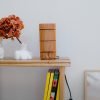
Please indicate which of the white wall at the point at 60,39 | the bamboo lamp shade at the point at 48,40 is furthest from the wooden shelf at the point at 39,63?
the white wall at the point at 60,39

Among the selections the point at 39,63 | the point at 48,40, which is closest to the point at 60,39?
the point at 48,40

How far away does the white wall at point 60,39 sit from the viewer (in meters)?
1.67

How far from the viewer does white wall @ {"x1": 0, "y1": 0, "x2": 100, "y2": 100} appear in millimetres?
1669

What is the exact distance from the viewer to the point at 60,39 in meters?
1.69

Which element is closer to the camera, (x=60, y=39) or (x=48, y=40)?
(x=48, y=40)

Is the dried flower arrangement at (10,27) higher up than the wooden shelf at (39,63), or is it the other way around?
the dried flower arrangement at (10,27)

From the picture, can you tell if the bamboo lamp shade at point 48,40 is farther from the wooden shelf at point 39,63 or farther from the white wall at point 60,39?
the white wall at point 60,39

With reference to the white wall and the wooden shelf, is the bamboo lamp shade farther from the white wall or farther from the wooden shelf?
the white wall

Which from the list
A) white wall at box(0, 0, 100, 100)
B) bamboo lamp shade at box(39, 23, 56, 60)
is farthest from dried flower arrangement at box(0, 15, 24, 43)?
white wall at box(0, 0, 100, 100)

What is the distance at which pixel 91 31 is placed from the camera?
5.47 ft

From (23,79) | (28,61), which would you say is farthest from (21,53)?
(23,79)

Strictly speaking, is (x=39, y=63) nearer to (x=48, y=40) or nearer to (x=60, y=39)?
(x=48, y=40)

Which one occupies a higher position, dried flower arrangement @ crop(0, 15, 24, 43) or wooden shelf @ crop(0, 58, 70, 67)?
dried flower arrangement @ crop(0, 15, 24, 43)

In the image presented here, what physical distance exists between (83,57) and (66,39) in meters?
0.21
